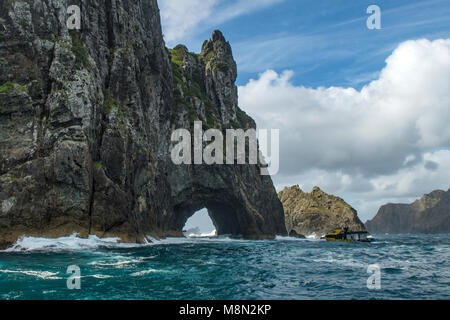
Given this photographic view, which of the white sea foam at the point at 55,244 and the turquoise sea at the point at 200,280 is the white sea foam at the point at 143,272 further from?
the white sea foam at the point at 55,244

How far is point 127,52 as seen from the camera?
55875mm

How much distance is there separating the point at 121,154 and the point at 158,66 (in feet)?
89.1

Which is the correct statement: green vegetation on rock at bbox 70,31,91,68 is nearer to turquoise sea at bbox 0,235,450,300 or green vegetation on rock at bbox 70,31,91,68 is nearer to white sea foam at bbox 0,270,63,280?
turquoise sea at bbox 0,235,450,300

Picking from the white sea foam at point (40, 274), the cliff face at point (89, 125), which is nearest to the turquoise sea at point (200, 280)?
the white sea foam at point (40, 274)

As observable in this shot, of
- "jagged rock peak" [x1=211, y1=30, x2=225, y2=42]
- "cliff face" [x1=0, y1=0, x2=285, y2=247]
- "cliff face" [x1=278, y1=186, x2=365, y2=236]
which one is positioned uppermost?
"jagged rock peak" [x1=211, y1=30, x2=225, y2=42]

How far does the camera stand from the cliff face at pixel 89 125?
36.3 metres

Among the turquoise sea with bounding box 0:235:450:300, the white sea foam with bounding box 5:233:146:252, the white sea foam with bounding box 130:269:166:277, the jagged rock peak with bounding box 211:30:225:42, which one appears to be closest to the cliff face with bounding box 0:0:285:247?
the white sea foam with bounding box 5:233:146:252

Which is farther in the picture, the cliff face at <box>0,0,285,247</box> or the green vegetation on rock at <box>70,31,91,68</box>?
the green vegetation on rock at <box>70,31,91,68</box>

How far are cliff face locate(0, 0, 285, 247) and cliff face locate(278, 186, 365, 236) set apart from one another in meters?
76.0

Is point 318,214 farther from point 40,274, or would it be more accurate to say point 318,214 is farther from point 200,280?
point 40,274

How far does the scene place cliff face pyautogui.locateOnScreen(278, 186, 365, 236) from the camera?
137 m

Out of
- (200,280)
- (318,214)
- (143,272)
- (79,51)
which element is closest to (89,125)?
(79,51)

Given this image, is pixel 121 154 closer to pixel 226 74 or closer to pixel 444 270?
pixel 444 270
